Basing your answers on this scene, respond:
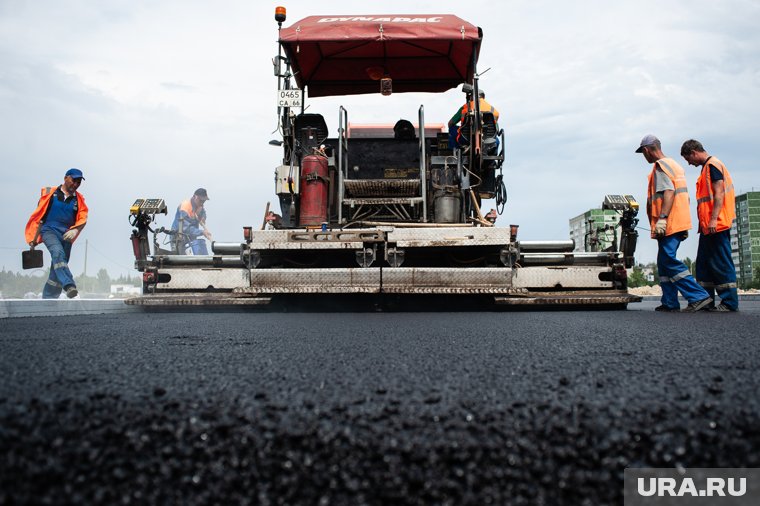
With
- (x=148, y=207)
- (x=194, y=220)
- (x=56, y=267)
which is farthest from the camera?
(x=194, y=220)

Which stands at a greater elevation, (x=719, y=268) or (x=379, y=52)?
(x=379, y=52)

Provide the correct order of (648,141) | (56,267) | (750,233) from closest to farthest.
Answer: (648,141) → (56,267) → (750,233)

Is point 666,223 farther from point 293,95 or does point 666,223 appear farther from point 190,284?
point 190,284

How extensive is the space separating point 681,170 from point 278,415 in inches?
176

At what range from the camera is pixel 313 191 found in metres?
4.77

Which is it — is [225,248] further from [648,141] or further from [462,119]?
[648,141]

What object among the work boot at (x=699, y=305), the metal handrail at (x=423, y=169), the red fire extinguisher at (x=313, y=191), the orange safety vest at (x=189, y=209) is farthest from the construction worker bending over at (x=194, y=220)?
the work boot at (x=699, y=305)

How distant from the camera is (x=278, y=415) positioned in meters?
A: 0.84

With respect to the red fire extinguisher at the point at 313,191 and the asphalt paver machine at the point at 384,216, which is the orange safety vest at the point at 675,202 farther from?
the red fire extinguisher at the point at 313,191

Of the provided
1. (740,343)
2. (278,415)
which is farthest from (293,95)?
(278,415)

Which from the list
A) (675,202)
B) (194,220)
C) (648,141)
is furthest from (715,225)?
(194,220)

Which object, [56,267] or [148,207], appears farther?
[56,267]

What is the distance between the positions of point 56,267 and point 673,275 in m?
5.86

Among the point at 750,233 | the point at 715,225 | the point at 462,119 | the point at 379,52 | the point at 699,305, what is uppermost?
the point at 750,233
